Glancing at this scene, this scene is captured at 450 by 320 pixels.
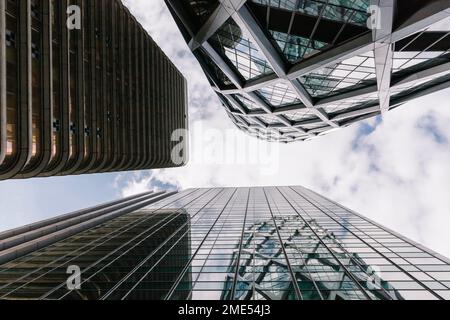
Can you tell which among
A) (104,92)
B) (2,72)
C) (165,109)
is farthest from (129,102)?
(2,72)

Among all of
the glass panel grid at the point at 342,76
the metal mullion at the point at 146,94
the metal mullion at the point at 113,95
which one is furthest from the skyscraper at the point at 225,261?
the glass panel grid at the point at 342,76

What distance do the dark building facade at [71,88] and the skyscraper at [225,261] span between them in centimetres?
614

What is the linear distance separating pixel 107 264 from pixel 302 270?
12.3 meters

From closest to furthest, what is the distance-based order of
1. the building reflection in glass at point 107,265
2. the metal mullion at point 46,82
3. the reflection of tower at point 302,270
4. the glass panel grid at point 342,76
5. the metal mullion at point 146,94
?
1. the reflection of tower at point 302,270
2. the building reflection in glass at point 107,265
3. the metal mullion at point 46,82
4. the glass panel grid at point 342,76
5. the metal mullion at point 146,94

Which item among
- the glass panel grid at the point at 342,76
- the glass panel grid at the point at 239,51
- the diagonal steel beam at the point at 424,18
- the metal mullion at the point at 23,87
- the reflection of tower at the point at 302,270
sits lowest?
the reflection of tower at the point at 302,270

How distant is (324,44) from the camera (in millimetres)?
25969

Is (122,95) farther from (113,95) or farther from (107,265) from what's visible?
(107,265)

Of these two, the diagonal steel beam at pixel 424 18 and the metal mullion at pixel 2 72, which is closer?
the metal mullion at pixel 2 72

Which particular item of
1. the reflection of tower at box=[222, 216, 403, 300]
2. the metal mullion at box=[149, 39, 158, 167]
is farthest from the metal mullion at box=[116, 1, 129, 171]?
the reflection of tower at box=[222, 216, 403, 300]

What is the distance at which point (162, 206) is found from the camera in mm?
47469

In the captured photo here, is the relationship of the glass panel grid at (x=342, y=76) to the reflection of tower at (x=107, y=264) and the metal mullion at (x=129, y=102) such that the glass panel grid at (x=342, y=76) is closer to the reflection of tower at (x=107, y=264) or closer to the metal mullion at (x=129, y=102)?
the metal mullion at (x=129, y=102)

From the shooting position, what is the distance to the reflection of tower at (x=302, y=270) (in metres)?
16.8

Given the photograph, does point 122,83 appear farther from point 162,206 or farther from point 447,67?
point 447,67
